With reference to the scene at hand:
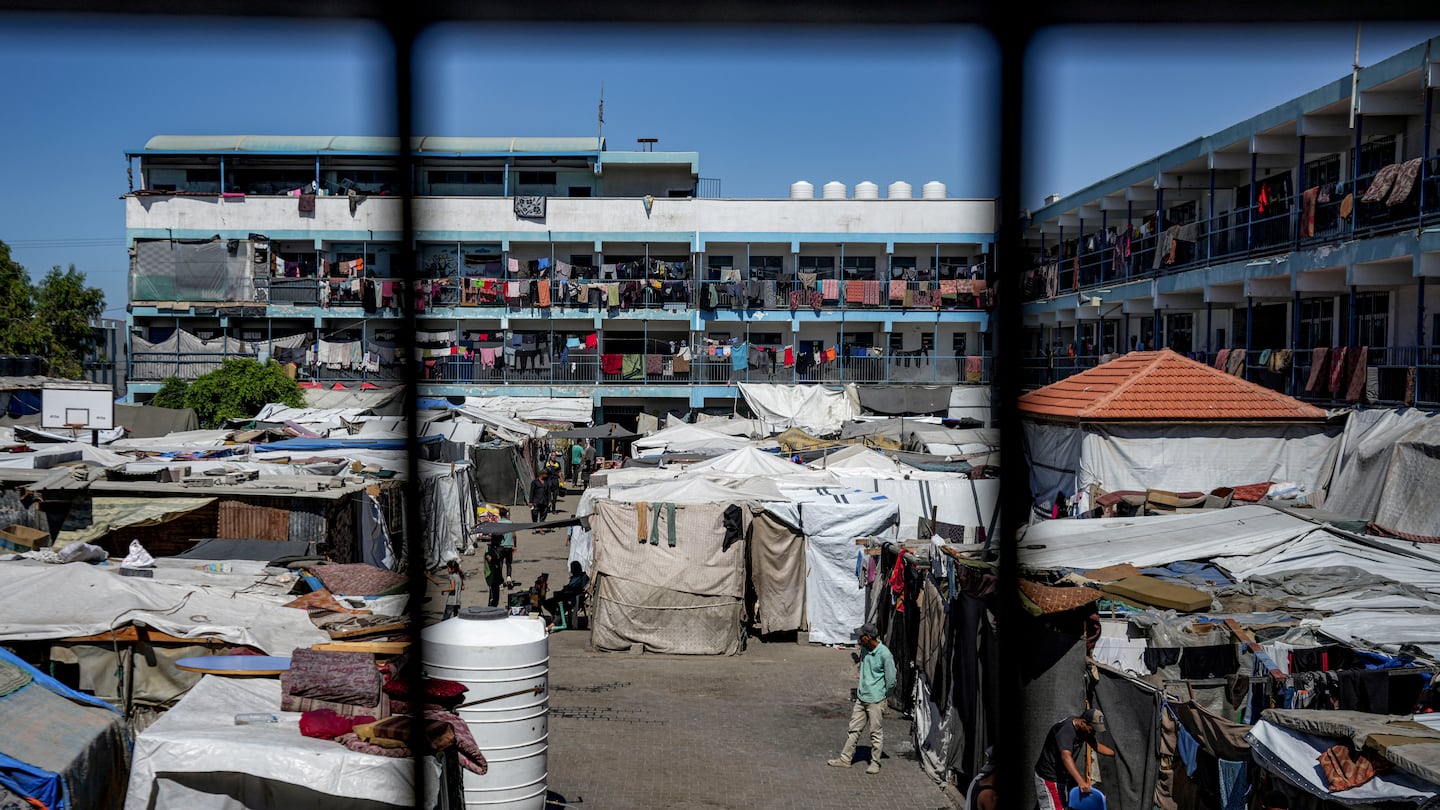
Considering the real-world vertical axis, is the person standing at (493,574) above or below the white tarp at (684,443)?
below

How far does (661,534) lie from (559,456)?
14020mm

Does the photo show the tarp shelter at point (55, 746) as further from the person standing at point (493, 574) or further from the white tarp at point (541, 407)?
the white tarp at point (541, 407)

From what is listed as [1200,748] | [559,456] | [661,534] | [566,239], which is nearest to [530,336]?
[566,239]

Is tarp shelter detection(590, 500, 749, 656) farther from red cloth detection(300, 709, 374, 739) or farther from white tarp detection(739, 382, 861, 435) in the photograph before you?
white tarp detection(739, 382, 861, 435)

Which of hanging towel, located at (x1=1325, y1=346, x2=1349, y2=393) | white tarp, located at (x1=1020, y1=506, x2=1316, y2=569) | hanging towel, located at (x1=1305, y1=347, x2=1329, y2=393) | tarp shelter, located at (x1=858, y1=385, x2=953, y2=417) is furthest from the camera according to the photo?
tarp shelter, located at (x1=858, y1=385, x2=953, y2=417)

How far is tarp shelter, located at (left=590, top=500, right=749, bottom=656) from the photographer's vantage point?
40.9 ft

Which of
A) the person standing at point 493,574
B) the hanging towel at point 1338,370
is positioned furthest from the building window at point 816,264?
the person standing at point 493,574

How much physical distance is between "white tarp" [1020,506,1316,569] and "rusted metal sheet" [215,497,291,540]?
746 cm

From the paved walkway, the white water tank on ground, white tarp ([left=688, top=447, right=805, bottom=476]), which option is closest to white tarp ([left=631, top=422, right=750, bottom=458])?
white tarp ([left=688, top=447, right=805, bottom=476])

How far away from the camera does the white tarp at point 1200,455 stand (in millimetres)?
13836

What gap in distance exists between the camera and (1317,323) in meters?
19.5

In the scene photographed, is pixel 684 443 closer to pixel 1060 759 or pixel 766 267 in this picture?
pixel 766 267

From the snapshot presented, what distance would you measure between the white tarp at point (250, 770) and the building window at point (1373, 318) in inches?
671

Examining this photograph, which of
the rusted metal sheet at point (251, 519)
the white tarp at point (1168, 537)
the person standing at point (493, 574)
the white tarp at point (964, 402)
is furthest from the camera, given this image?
the white tarp at point (964, 402)
